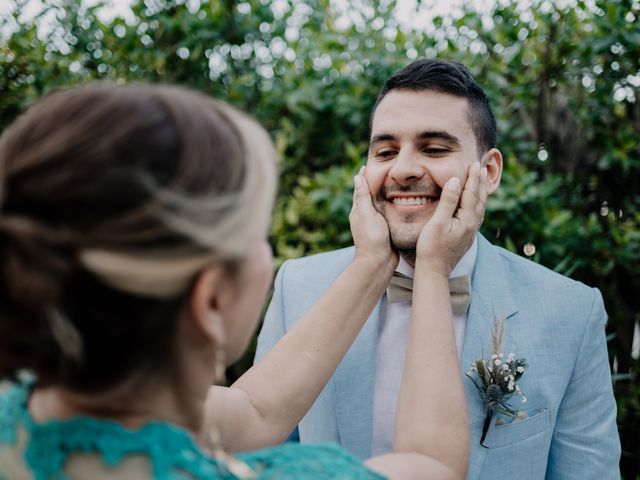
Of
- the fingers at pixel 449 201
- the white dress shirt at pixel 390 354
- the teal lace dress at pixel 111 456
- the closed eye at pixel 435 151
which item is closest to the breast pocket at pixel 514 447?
the white dress shirt at pixel 390 354

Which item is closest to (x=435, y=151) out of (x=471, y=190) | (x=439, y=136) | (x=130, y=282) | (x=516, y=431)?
(x=439, y=136)

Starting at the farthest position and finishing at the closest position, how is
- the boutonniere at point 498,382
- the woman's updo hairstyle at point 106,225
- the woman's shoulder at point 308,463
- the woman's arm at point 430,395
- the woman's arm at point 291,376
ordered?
1. the boutonniere at point 498,382
2. the woman's arm at point 291,376
3. the woman's arm at point 430,395
4. the woman's shoulder at point 308,463
5. the woman's updo hairstyle at point 106,225

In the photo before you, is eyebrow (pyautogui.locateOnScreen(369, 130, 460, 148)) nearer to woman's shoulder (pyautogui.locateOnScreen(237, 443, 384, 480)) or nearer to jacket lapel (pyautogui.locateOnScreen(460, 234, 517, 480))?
jacket lapel (pyautogui.locateOnScreen(460, 234, 517, 480))

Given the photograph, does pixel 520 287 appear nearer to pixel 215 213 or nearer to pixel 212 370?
pixel 212 370

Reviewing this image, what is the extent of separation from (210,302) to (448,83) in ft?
5.36

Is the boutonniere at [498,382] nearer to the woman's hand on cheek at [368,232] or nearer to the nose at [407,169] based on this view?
the woman's hand on cheek at [368,232]

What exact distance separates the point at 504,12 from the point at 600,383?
107 inches

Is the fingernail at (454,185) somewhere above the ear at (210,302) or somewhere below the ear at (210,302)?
above

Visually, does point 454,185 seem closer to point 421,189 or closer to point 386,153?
point 421,189

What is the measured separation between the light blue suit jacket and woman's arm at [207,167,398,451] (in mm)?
509

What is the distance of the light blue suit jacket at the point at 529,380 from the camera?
7.04 ft

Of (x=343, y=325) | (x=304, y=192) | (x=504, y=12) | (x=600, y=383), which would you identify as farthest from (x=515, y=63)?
(x=343, y=325)

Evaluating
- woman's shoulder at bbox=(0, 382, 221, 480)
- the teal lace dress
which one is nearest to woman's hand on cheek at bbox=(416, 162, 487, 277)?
the teal lace dress

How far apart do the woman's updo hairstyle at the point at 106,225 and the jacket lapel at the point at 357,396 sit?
133 cm
